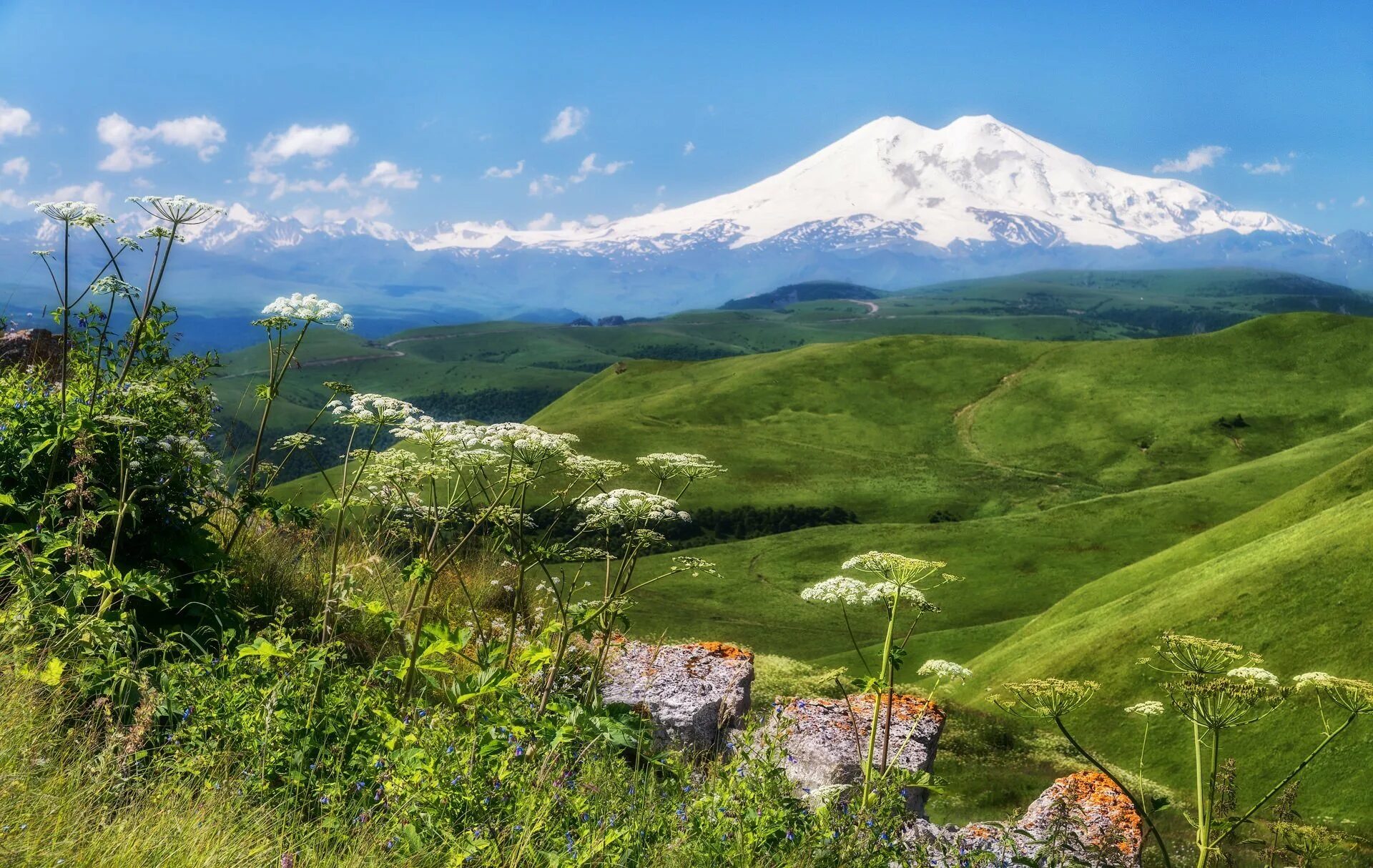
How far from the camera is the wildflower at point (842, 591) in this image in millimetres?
8000

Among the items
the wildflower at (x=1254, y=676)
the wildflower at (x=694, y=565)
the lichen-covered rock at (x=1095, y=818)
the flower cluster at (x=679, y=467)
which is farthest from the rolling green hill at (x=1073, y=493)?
the flower cluster at (x=679, y=467)

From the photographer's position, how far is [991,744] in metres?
17.2

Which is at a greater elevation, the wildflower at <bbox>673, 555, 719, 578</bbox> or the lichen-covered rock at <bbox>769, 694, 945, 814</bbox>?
the wildflower at <bbox>673, 555, 719, 578</bbox>

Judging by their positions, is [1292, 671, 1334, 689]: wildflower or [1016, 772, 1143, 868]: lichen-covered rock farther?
[1016, 772, 1143, 868]: lichen-covered rock

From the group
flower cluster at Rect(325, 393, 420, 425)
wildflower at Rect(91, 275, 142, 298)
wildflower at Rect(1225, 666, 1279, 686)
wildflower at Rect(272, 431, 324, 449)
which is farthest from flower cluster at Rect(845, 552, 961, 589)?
wildflower at Rect(91, 275, 142, 298)

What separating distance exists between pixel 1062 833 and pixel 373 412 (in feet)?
22.2

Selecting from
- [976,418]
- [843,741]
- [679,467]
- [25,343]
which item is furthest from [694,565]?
[976,418]

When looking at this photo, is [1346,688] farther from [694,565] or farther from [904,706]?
[904,706]

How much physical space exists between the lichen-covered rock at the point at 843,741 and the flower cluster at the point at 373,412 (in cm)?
500

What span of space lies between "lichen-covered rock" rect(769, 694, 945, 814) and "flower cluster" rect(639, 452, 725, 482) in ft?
9.22

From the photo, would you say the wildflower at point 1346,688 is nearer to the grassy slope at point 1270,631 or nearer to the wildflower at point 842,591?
the wildflower at point 842,591

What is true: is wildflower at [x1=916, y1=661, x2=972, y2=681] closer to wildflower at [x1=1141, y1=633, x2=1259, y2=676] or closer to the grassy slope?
wildflower at [x1=1141, y1=633, x2=1259, y2=676]

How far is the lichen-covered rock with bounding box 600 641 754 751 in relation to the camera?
1130 cm

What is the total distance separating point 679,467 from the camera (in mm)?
9148
